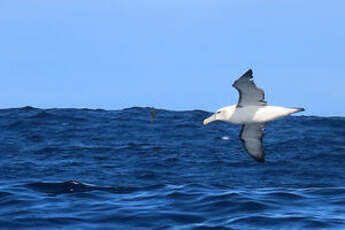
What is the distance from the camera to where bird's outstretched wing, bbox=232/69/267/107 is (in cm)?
1222

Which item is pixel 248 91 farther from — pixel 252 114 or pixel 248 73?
pixel 248 73

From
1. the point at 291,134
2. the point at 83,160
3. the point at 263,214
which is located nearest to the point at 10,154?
the point at 83,160

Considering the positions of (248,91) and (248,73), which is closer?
(248,73)

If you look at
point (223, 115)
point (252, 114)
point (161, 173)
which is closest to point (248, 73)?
point (252, 114)

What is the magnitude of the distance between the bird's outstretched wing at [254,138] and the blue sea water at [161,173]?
129 centimetres

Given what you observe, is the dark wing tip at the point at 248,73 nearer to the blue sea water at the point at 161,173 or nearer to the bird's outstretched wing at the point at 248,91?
the bird's outstretched wing at the point at 248,91

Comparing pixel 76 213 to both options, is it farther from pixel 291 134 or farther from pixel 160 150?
pixel 291 134

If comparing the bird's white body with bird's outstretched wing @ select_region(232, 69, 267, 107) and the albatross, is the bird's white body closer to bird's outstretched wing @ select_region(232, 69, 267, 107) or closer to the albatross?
the albatross

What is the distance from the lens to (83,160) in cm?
2645

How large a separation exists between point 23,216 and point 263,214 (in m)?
5.23

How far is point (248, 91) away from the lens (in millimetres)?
12867

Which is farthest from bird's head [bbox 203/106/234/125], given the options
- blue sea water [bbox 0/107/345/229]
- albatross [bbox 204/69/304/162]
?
blue sea water [bbox 0/107/345/229]

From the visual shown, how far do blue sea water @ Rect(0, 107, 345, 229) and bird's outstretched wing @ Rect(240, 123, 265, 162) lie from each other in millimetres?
1286

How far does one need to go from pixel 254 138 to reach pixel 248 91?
6.72 ft
